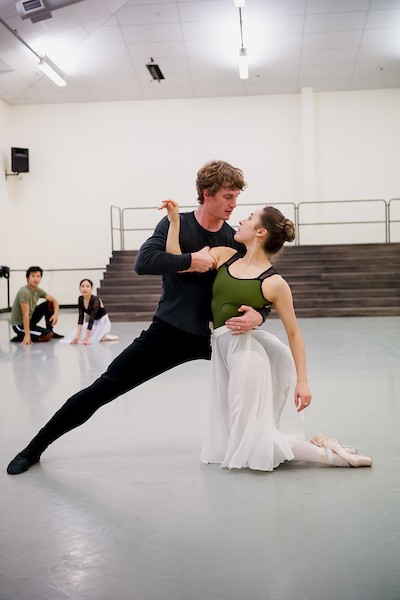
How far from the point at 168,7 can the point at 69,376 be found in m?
7.79

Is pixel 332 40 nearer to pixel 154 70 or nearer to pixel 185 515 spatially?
pixel 154 70

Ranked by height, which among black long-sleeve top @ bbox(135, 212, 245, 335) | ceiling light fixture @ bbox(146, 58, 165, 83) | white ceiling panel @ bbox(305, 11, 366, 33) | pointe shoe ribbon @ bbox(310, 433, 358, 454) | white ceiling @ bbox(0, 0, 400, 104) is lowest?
pointe shoe ribbon @ bbox(310, 433, 358, 454)

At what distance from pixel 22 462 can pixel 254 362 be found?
1.13 meters

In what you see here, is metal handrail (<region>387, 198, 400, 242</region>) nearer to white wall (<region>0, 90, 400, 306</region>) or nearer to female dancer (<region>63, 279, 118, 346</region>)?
white wall (<region>0, 90, 400, 306</region>)

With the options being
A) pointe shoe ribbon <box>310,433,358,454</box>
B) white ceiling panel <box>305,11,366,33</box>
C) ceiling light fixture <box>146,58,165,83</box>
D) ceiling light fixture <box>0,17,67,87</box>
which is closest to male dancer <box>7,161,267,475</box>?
pointe shoe ribbon <box>310,433,358,454</box>

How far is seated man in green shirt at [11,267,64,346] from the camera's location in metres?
8.19

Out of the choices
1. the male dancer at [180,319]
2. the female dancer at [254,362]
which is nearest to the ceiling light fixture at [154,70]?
the male dancer at [180,319]

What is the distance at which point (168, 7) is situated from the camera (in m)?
10.9

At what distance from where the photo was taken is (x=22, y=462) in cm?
286

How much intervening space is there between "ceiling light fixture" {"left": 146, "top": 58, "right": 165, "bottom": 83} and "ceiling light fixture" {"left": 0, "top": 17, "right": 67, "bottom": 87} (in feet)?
5.87

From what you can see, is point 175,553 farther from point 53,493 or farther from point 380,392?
point 380,392

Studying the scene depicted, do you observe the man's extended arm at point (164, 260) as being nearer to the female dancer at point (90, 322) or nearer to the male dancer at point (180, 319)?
the male dancer at point (180, 319)

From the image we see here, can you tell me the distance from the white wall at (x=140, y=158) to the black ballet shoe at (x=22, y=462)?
1292 centimetres

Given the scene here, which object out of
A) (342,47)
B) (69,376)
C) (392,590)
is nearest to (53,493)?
(392,590)
